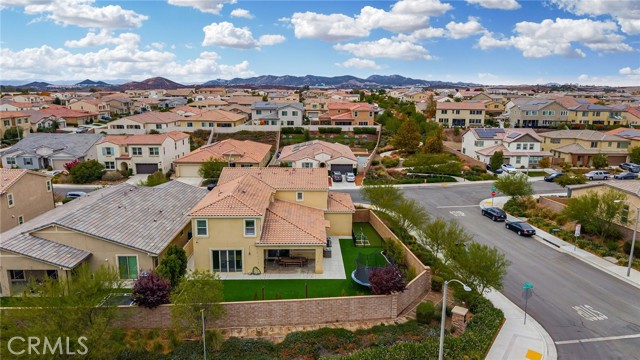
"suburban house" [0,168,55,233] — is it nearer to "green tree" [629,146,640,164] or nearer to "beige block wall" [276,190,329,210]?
"beige block wall" [276,190,329,210]

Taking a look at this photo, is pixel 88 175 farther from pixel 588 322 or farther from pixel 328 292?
pixel 588 322

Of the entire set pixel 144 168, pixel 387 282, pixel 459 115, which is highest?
pixel 459 115

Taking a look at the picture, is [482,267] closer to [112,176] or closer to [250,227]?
[250,227]

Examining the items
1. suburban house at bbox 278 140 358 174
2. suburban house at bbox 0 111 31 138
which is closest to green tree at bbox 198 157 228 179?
suburban house at bbox 278 140 358 174

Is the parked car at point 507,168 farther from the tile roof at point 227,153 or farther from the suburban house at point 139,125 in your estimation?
the suburban house at point 139,125

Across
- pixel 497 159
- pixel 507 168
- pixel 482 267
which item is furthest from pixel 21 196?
pixel 507 168
